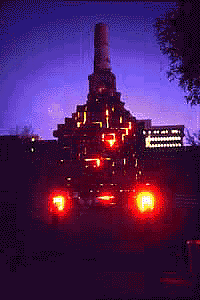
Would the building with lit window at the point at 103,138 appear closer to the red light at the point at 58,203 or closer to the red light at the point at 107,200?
the red light at the point at 107,200

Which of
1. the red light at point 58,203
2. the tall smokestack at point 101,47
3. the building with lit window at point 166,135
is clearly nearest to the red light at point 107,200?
the red light at point 58,203

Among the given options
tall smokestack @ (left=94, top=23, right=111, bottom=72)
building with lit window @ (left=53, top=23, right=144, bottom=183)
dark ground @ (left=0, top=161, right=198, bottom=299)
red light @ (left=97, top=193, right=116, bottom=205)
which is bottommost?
dark ground @ (left=0, top=161, right=198, bottom=299)

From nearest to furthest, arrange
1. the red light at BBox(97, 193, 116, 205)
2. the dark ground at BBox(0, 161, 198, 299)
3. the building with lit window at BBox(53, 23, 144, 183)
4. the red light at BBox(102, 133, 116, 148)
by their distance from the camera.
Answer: the dark ground at BBox(0, 161, 198, 299) → the red light at BBox(97, 193, 116, 205) → the building with lit window at BBox(53, 23, 144, 183) → the red light at BBox(102, 133, 116, 148)

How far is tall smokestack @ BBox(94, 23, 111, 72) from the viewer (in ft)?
210

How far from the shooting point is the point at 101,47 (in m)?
64.1

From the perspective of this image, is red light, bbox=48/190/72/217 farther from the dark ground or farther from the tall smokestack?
the tall smokestack

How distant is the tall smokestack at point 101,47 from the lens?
64.1 m

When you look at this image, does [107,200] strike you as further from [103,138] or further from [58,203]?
[103,138]

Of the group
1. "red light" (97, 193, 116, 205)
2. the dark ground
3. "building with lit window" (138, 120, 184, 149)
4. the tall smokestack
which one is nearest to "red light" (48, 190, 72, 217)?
the dark ground

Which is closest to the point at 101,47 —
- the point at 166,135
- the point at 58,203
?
the point at 58,203

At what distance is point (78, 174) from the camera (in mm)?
12023

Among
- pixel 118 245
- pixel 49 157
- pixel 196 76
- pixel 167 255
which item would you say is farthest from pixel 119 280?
pixel 49 157

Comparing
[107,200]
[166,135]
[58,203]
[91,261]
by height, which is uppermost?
[166,135]

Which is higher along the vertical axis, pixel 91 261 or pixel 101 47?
pixel 101 47
